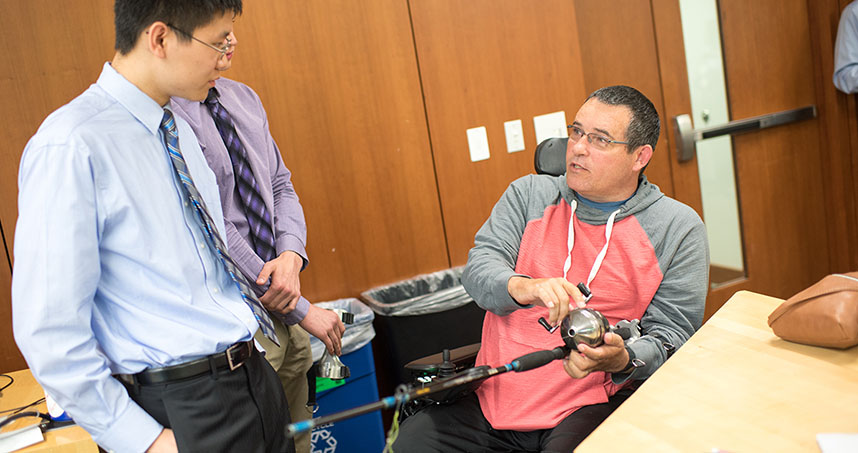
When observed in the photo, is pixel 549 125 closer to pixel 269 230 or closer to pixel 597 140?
pixel 597 140

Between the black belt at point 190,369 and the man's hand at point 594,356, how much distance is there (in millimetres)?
766

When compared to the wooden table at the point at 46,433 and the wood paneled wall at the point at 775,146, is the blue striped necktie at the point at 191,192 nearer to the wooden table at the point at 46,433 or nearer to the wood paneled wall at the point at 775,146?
the wooden table at the point at 46,433

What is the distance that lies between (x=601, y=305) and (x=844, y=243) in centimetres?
314

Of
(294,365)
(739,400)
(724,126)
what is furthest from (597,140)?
(724,126)

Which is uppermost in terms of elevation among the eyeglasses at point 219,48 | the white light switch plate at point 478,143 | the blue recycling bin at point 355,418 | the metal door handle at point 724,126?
the eyeglasses at point 219,48

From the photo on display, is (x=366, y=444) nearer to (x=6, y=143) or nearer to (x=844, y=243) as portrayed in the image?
(x=6, y=143)

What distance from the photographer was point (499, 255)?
197cm

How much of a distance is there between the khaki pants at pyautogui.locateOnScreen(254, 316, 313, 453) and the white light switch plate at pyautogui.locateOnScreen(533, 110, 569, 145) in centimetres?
167

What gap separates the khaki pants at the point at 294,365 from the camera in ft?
6.50

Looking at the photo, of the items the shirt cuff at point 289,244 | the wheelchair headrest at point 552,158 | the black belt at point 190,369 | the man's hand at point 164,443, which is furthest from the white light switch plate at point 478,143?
the man's hand at point 164,443

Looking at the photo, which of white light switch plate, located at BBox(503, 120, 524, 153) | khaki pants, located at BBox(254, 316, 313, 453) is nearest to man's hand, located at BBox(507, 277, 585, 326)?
khaki pants, located at BBox(254, 316, 313, 453)

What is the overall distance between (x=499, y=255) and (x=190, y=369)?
0.96 m

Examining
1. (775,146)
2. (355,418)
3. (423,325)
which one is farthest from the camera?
(775,146)

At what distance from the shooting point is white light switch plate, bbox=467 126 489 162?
10.3 feet
